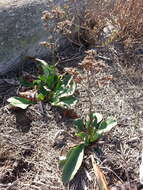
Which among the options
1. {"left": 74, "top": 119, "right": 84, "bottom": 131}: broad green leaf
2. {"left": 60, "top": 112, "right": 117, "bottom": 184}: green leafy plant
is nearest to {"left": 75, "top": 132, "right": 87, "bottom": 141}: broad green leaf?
{"left": 60, "top": 112, "right": 117, "bottom": 184}: green leafy plant

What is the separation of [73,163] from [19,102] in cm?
69

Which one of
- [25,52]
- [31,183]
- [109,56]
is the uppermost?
[25,52]

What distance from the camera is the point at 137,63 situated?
3.07 metres

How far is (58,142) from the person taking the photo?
2332 mm

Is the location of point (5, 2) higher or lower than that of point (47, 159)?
higher

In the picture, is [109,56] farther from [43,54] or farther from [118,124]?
[118,124]

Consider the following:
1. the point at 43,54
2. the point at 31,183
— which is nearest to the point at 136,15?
the point at 43,54

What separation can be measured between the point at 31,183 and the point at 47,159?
0.21 metres

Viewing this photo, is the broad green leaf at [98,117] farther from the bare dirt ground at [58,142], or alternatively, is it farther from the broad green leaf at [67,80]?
the broad green leaf at [67,80]

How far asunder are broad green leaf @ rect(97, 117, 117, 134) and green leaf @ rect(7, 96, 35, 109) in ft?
1.99

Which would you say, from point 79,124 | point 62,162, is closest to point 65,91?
point 79,124

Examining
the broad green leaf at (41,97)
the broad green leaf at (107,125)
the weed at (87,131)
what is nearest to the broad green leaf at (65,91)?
the broad green leaf at (41,97)

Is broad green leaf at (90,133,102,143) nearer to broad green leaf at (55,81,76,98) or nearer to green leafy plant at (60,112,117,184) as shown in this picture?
green leafy plant at (60,112,117,184)

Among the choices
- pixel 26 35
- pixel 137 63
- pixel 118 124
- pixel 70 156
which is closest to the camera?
pixel 70 156
